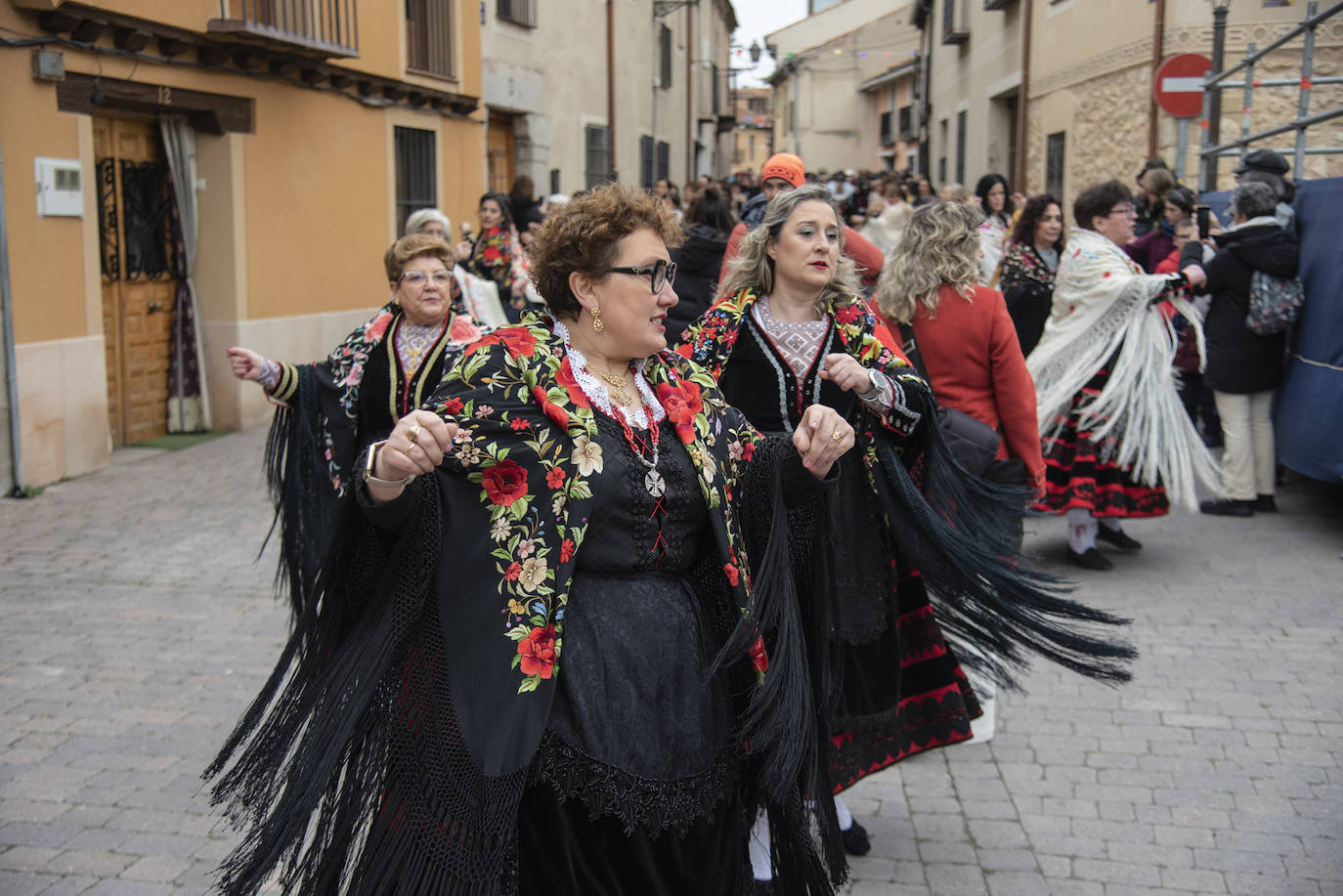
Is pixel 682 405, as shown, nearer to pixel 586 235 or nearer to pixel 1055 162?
pixel 586 235

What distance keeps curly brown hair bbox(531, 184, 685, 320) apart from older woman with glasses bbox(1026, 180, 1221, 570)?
4.44m

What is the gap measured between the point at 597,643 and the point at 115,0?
860cm

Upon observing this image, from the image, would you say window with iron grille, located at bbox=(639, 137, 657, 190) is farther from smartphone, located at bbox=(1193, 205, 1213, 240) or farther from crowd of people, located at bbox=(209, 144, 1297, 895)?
crowd of people, located at bbox=(209, 144, 1297, 895)

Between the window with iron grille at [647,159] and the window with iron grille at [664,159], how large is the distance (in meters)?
1.02

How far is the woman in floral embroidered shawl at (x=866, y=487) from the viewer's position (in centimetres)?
379

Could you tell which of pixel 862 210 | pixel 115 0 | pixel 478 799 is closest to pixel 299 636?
pixel 478 799

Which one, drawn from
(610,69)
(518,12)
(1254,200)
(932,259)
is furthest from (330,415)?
(610,69)

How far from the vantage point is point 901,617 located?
13.6 feet

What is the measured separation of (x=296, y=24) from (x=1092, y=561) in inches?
338

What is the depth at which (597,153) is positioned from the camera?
23359mm

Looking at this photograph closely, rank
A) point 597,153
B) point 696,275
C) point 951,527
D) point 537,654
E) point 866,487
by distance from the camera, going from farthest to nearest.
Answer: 1. point 597,153
2. point 696,275
3. point 866,487
4. point 951,527
5. point 537,654

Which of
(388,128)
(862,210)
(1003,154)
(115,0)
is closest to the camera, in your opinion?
(115,0)

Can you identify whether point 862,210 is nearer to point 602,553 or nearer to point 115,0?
point 115,0

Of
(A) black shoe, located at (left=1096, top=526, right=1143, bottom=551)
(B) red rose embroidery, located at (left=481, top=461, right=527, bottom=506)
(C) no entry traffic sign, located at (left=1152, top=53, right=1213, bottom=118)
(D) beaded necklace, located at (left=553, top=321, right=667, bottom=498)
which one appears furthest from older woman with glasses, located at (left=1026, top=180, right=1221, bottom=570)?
(C) no entry traffic sign, located at (left=1152, top=53, right=1213, bottom=118)
